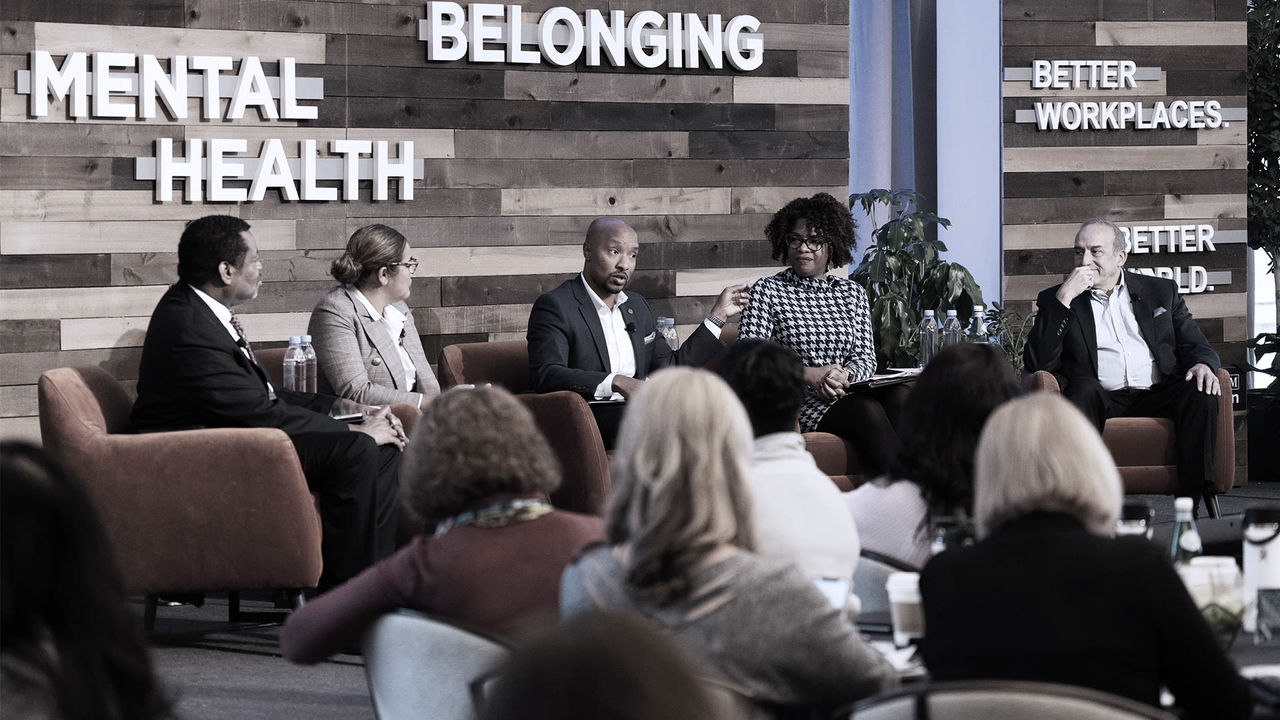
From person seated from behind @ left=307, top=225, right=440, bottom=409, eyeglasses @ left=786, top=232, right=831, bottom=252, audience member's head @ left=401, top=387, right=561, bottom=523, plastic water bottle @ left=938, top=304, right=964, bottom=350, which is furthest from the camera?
plastic water bottle @ left=938, top=304, right=964, bottom=350

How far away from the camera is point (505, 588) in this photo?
89.4 inches

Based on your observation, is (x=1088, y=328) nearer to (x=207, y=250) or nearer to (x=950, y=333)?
(x=950, y=333)

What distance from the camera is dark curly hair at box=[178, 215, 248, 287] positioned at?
471 cm

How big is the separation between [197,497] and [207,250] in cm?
84

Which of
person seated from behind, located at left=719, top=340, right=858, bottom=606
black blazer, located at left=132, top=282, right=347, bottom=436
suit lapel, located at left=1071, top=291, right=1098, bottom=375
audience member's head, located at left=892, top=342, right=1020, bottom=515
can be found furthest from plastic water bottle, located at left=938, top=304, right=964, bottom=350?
person seated from behind, located at left=719, top=340, right=858, bottom=606

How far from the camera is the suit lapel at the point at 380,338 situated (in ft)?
17.7

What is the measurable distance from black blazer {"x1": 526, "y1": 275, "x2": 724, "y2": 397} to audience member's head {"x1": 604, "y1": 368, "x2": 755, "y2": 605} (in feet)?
11.5

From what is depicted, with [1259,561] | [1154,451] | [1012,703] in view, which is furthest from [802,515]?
[1154,451]

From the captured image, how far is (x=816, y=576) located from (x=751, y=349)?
0.58 meters

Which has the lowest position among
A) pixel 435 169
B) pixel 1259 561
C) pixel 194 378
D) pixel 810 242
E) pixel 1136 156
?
pixel 1259 561

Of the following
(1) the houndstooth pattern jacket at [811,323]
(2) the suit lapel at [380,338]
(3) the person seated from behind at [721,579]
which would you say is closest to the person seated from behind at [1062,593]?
(3) the person seated from behind at [721,579]

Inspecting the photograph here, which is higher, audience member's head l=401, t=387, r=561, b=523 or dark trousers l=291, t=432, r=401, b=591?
audience member's head l=401, t=387, r=561, b=523

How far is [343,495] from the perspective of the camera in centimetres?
467

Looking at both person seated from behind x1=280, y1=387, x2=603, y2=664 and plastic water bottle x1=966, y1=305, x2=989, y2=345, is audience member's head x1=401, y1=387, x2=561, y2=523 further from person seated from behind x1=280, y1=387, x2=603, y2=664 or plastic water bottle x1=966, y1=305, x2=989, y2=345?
plastic water bottle x1=966, y1=305, x2=989, y2=345
